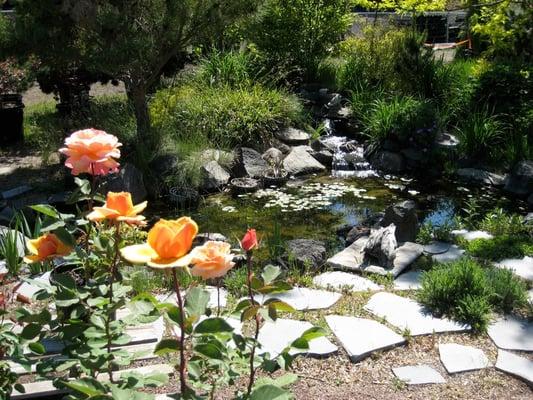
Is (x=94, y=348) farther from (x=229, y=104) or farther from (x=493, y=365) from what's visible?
(x=229, y=104)

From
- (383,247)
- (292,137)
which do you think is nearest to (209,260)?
(383,247)

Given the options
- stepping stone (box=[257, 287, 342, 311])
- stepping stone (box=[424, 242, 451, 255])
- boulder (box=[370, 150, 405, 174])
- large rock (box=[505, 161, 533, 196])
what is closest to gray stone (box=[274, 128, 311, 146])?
boulder (box=[370, 150, 405, 174])

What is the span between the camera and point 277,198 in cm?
654

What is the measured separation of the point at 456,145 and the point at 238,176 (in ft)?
8.97

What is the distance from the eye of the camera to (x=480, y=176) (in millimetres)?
6934

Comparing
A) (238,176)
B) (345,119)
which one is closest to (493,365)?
(238,176)

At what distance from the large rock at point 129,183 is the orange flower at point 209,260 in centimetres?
480

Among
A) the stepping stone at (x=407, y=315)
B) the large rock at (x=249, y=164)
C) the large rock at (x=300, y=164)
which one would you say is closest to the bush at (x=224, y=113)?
the large rock at (x=249, y=164)

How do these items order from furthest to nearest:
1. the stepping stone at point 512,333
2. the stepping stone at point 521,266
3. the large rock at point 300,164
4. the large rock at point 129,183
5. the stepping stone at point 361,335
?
the large rock at point 300,164 < the large rock at point 129,183 < the stepping stone at point 521,266 < the stepping stone at point 512,333 < the stepping stone at point 361,335

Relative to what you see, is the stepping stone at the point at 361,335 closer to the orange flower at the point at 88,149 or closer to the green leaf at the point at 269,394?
the green leaf at the point at 269,394

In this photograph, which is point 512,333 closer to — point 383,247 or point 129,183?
point 383,247

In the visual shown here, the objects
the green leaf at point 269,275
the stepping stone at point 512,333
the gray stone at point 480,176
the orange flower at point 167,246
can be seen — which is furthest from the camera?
the gray stone at point 480,176

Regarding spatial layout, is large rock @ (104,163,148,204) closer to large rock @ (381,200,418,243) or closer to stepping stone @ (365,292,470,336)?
large rock @ (381,200,418,243)

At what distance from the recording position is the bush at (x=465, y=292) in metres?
3.31
